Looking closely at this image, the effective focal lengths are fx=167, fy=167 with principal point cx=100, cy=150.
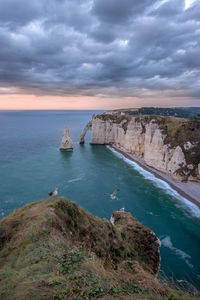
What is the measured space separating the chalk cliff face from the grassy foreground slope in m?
32.8

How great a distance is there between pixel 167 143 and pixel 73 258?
48.8 meters

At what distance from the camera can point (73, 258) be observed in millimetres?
7090

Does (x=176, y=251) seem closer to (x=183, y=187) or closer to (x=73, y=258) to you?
(x=183, y=187)

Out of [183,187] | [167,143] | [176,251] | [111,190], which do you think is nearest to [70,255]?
[176,251]

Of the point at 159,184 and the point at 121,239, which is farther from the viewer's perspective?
the point at 159,184

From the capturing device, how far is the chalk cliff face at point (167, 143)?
4416 cm

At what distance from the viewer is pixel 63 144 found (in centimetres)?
7325

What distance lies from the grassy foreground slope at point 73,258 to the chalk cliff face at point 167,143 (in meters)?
32.8

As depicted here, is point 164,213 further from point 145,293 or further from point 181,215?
point 145,293

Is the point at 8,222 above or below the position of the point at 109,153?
above

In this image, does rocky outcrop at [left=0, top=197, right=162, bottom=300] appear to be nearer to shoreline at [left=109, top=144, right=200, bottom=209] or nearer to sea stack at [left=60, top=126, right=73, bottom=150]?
shoreline at [left=109, top=144, right=200, bottom=209]

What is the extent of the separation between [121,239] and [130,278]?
9.12m

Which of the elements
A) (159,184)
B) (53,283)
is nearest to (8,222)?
(53,283)

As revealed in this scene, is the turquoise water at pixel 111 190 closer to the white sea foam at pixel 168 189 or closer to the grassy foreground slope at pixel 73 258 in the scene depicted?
the white sea foam at pixel 168 189
